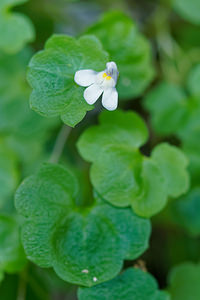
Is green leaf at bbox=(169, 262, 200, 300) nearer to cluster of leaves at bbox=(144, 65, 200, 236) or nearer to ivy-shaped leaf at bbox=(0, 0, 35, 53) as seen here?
cluster of leaves at bbox=(144, 65, 200, 236)

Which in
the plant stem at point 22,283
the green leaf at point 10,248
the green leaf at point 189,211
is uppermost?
the green leaf at point 189,211

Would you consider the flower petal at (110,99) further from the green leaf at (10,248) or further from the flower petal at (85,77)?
the green leaf at (10,248)

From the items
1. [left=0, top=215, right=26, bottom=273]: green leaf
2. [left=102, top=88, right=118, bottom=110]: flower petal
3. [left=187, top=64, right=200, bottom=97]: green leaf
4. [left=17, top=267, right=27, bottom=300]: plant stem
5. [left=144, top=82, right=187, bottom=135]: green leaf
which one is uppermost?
[left=102, top=88, right=118, bottom=110]: flower petal

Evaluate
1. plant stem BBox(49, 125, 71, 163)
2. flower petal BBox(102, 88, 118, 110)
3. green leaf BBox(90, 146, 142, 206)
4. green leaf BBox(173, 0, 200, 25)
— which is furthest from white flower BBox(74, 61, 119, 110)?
green leaf BBox(173, 0, 200, 25)

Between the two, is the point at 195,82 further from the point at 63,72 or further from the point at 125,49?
the point at 63,72

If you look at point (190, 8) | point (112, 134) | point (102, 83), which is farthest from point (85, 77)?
point (190, 8)

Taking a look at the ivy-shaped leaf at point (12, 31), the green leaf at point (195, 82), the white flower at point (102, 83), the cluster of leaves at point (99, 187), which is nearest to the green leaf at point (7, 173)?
the cluster of leaves at point (99, 187)
